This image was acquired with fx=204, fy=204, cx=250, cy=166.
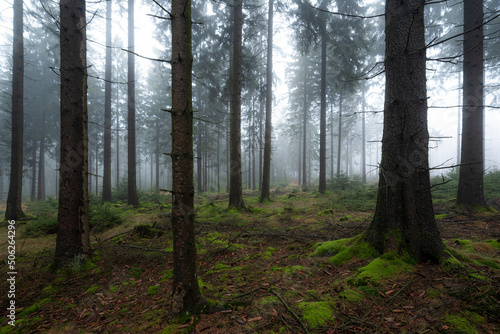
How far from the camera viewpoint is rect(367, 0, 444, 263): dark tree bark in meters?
3.25

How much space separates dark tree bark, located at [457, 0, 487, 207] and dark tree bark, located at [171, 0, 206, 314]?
8.83 m

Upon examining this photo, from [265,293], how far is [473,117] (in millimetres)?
9165

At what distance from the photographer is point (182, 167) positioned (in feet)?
8.14

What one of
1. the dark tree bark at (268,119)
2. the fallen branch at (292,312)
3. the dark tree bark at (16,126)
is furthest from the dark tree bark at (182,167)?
the dark tree bark at (16,126)

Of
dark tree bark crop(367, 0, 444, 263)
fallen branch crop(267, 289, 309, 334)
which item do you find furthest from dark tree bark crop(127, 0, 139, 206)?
dark tree bark crop(367, 0, 444, 263)

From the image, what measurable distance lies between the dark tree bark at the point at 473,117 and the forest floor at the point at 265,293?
2.87m

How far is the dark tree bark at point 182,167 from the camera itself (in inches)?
97.6

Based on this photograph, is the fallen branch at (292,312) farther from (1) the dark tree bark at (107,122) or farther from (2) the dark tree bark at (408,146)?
(1) the dark tree bark at (107,122)

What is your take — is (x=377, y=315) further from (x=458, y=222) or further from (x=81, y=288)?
(x=458, y=222)

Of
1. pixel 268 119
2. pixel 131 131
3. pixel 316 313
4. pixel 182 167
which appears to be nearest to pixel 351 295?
pixel 316 313

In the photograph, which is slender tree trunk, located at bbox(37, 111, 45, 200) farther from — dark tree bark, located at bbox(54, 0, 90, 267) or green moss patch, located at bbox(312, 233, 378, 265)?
green moss patch, located at bbox(312, 233, 378, 265)

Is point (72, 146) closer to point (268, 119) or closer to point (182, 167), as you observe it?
point (182, 167)

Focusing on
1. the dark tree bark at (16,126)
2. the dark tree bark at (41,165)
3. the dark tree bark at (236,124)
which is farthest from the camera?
the dark tree bark at (41,165)

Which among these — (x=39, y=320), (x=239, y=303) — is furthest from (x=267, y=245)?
(x=39, y=320)
